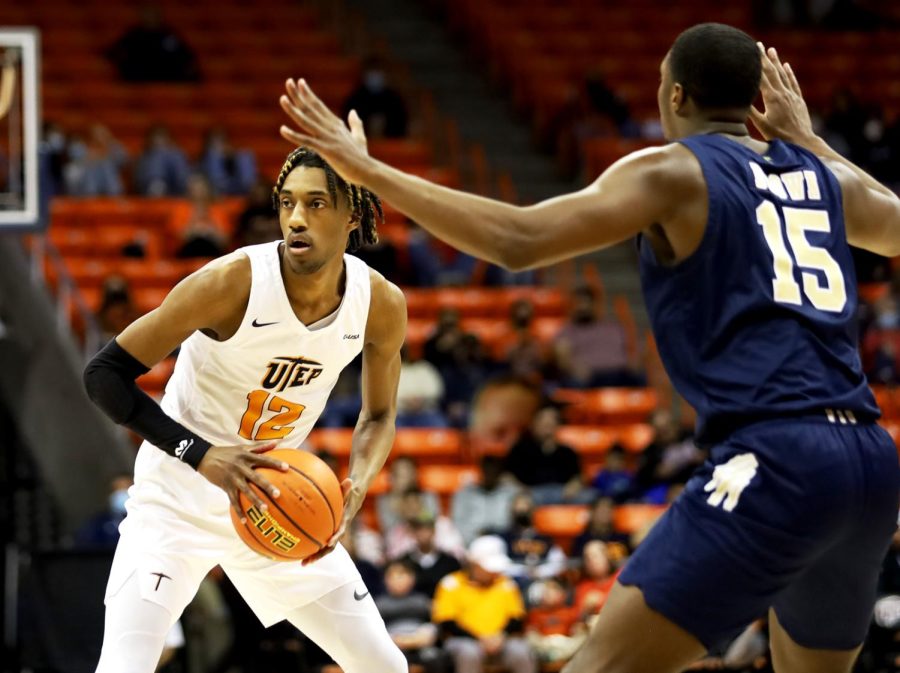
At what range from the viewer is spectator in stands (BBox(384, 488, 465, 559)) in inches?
449

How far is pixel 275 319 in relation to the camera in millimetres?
5227

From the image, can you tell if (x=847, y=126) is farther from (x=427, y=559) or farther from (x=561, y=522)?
(x=427, y=559)

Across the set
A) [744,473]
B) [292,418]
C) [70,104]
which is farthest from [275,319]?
[70,104]

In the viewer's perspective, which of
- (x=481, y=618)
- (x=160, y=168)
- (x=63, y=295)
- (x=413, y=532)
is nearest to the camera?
(x=481, y=618)

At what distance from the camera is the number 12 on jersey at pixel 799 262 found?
4.01m

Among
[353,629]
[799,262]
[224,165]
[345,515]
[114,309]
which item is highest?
[799,262]

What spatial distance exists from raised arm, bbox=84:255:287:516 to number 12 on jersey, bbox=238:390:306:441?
22 cm

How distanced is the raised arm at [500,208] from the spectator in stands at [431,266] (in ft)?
36.1

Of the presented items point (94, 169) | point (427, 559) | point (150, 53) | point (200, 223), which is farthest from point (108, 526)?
point (150, 53)

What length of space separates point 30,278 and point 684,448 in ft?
19.6

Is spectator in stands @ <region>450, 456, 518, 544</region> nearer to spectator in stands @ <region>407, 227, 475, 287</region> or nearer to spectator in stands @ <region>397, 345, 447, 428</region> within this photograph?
spectator in stands @ <region>397, 345, 447, 428</region>

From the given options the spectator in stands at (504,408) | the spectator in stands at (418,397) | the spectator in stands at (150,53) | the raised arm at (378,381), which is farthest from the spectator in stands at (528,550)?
the spectator in stands at (150,53)

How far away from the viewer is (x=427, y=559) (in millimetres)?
11344

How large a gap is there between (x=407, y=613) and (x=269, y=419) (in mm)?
5754
